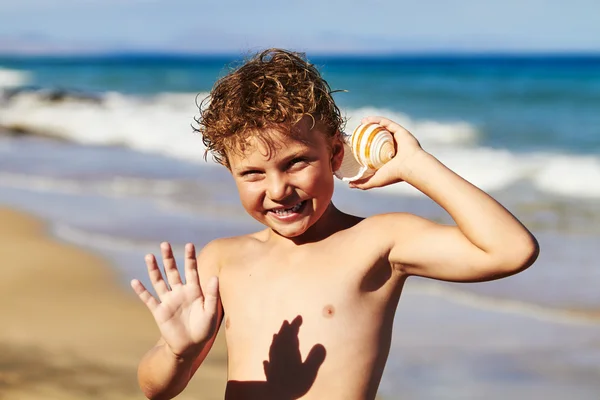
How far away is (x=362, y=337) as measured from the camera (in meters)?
2.64

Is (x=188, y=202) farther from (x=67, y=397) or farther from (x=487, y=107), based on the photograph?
(x=487, y=107)

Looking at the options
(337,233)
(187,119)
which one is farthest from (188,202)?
(187,119)

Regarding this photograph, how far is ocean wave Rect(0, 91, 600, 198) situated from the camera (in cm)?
1138

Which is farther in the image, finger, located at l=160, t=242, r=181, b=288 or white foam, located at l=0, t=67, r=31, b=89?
white foam, located at l=0, t=67, r=31, b=89

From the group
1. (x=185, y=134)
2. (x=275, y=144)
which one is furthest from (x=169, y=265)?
(x=185, y=134)

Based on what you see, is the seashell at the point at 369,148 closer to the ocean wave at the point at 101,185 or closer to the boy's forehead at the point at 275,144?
the boy's forehead at the point at 275,144

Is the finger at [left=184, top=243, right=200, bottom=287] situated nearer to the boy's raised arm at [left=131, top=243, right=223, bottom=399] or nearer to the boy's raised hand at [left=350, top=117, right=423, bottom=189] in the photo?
the boy's raised arm at [left=131, top=243, right=223, bottom=399]

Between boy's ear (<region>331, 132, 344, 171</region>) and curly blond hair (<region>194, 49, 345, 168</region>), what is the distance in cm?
2

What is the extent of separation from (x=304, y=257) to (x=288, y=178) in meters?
0.33

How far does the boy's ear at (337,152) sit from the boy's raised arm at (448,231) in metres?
0.08

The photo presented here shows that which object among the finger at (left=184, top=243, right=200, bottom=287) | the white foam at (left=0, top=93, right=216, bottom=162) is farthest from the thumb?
the white foam at (left=0, top=93, right=216, bottom=162)

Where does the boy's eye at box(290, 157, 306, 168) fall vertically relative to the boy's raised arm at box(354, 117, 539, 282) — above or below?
above

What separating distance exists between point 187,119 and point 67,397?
47.2 feet

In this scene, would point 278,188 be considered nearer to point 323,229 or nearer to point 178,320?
point 323,229
